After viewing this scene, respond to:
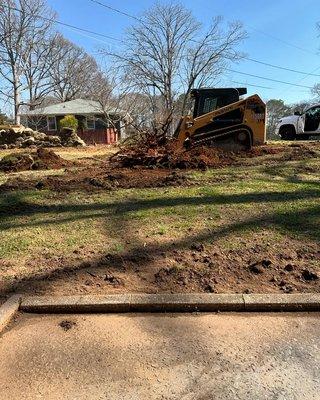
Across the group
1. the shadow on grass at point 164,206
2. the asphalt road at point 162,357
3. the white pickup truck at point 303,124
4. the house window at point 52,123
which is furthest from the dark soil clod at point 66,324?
the house window at point 52,123

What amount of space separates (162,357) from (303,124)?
830 inches

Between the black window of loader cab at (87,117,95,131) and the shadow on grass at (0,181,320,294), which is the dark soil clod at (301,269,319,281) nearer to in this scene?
the shadow on grass at (0,181,320,294)

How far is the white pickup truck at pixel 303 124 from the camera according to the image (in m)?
22.0

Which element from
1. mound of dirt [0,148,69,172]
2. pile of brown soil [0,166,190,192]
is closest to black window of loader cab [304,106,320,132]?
mound of dirt [0,148,69,172]

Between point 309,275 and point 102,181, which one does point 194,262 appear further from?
point 102,181

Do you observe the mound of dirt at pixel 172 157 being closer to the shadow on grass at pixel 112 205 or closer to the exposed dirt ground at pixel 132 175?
the exposed dirt ground at pixel 132 175

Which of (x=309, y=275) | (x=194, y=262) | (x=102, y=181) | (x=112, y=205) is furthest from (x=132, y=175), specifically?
(x=309, y=275)

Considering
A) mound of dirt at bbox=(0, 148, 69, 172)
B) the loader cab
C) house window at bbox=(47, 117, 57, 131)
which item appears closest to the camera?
mound of dirt at bbox=(0, 148, 69, 172)

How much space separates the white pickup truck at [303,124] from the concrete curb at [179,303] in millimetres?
19980

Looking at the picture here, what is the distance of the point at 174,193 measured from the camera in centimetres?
753

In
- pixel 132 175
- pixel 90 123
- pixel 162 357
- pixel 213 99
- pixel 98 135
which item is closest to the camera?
pixel 162 357

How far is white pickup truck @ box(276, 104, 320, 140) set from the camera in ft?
72.0

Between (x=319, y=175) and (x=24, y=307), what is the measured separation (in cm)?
710

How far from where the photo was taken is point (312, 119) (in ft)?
72.2
